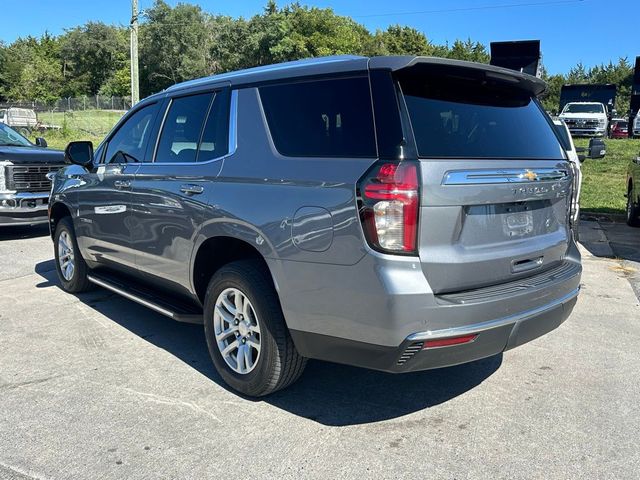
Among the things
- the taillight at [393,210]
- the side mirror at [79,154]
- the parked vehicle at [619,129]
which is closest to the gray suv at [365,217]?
the taillight at [393,210]

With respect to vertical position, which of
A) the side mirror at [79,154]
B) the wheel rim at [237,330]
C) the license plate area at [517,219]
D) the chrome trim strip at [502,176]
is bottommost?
the wheel rim at [237,330]

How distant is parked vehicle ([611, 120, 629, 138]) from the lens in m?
30.7

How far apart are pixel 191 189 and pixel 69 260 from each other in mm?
2759

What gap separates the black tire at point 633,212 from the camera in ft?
31.6

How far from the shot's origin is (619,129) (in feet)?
A: 104

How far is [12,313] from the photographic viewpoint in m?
5.36

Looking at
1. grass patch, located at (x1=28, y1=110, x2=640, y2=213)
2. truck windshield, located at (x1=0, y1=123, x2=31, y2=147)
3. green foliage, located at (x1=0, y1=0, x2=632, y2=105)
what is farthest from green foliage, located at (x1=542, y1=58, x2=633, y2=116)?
truck windshield, located at (x1=0, y1=123, x2=31, y2=147)

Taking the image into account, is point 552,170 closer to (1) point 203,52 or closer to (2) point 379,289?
(2) point 379,289

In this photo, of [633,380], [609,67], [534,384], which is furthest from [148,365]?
[609,67]

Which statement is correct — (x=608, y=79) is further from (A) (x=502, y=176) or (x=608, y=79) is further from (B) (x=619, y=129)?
(A) (x=502, y=176)

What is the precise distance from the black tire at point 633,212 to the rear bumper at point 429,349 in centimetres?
760

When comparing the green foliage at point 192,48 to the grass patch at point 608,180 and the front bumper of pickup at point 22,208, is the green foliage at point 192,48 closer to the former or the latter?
the grass patch at point 608,180

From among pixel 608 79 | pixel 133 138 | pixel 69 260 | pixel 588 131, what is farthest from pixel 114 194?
pixel 608 79

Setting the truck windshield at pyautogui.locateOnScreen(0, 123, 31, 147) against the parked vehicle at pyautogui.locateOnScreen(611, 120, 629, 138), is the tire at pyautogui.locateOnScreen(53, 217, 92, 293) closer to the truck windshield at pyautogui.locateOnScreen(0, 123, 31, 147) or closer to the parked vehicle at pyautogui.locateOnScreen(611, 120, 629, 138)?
the truck windshield at pyautogui.locateOnScreen(0, 123, 31, 147)
